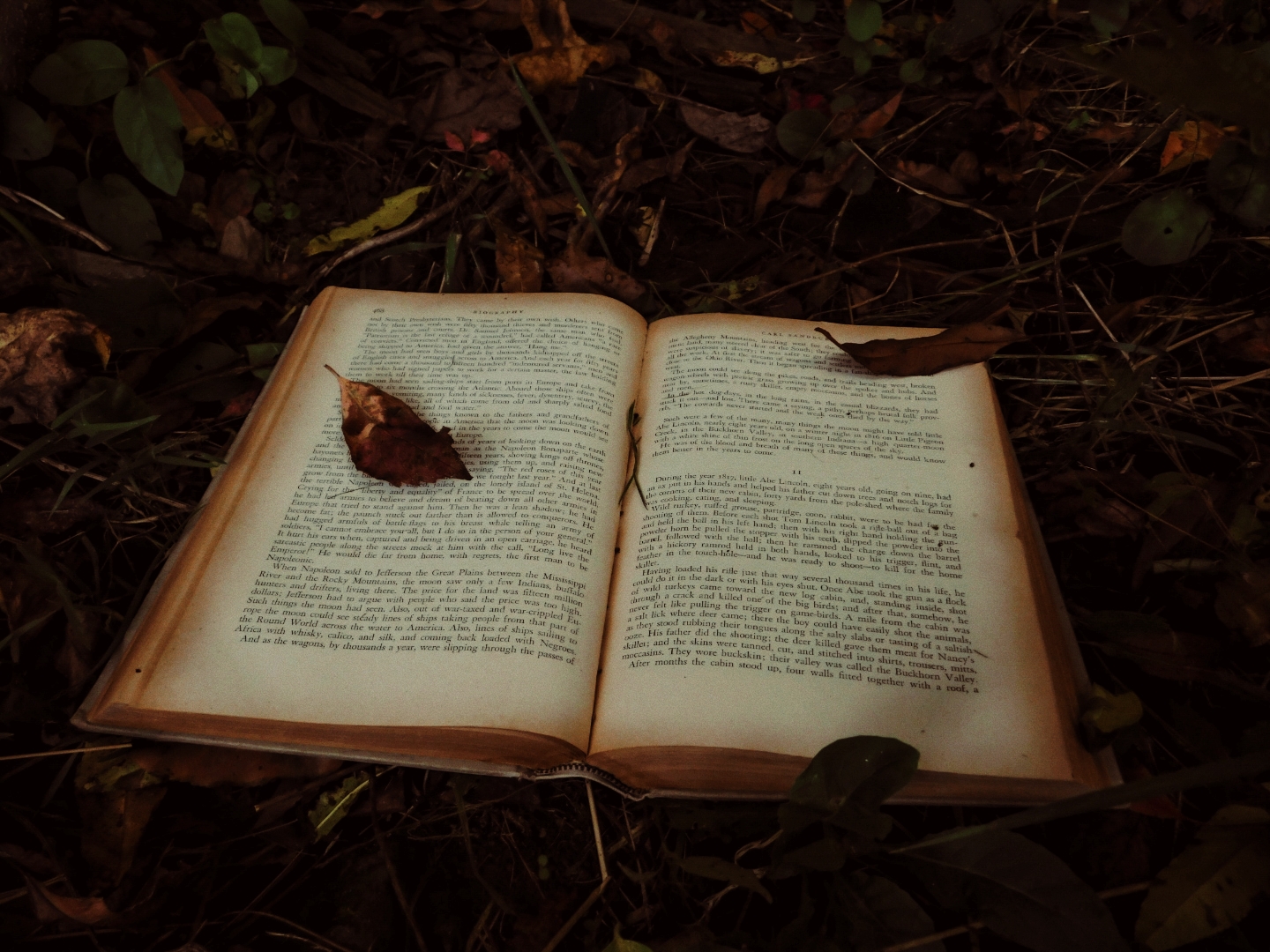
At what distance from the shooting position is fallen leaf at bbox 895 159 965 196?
1.41 meters

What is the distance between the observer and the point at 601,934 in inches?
31.7

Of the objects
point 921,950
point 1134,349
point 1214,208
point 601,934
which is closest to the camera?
point 921,950

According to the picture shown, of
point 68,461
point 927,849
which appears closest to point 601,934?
point 927,849

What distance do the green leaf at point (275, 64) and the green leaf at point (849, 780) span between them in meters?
1.46

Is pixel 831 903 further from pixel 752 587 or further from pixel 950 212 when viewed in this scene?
pixel 950 212

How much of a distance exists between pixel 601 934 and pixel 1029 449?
932 mm

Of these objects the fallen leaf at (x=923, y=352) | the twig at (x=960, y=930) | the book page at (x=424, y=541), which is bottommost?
the twig at (x=960, y=930)

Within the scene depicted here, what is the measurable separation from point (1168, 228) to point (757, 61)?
35.7 inches

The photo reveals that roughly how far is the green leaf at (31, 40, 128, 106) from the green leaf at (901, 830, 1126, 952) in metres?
1.63

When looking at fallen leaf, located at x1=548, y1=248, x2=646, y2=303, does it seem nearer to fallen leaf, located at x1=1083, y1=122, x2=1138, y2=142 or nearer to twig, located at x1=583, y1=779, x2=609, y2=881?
twig, located at x1=583, y1=779, x2=609, y2=881

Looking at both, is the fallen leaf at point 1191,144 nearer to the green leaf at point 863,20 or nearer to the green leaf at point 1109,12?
the green leaf at point 1109,12

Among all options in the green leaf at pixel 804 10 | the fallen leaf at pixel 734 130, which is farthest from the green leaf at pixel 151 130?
the green leaf at pixel 804 10

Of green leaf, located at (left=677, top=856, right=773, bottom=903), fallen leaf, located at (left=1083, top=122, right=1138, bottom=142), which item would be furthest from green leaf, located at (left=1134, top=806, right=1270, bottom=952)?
fallen leaf, located at (left=1083, top=122, right=1138, bottom=142)

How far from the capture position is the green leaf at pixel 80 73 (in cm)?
114
